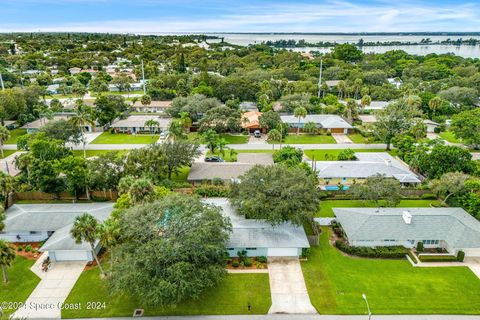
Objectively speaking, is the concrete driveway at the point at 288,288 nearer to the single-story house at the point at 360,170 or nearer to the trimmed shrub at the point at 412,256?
the trimmed shrub at the point at 412,256

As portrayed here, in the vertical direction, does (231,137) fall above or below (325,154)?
above

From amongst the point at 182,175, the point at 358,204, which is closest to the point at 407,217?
the point at 358,204

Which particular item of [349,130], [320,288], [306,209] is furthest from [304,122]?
[320,288]

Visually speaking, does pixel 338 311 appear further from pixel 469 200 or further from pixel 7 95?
pixel 7 95

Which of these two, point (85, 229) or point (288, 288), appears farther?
point (288, 288)

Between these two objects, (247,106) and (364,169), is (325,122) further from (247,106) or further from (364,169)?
(364,169)

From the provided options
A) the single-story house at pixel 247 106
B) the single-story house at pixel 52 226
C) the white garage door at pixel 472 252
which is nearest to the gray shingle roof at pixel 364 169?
the white garage door at pixel 472 252

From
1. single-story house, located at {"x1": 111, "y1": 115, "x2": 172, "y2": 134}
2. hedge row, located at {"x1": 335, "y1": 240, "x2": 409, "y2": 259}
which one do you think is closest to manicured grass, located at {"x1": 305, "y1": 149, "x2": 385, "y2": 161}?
hedge row, located at {"x1": 335, "y1": 240, "x2": 409, "y2": 259}

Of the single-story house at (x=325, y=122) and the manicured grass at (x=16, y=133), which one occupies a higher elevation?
the single-story house at (x=325, y=122)
